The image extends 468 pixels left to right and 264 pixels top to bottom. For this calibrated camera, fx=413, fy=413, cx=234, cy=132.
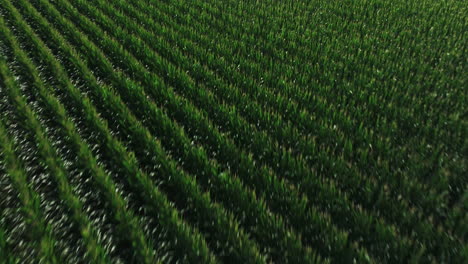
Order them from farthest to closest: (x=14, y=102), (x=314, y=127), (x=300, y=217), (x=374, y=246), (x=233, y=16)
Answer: (x=233, y=16) → (x=14, y=102) → (x=314, y=127) → (x=300, y=217) → (x=374, y=246)

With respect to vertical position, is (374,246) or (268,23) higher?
(374,246)

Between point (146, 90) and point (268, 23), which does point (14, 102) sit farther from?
point (268, 23)

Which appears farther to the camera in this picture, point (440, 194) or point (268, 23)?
point (268, 23)

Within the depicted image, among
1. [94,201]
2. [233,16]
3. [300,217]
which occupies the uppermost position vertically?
[300,217]

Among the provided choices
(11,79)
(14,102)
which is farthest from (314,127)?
(11,79)

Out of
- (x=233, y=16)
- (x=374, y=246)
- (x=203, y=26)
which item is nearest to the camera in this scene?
(x=374, y=246)

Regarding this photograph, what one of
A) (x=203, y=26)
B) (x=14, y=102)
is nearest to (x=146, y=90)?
(x=14, y=102)

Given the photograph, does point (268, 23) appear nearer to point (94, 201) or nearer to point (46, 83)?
point (46, 83)
